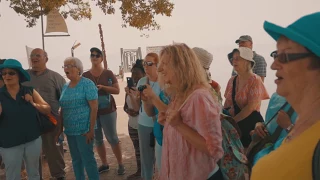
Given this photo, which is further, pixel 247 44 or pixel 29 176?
pixel 247 44

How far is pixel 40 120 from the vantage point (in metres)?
3.46

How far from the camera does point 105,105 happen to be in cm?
437

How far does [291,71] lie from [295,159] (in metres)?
0.28

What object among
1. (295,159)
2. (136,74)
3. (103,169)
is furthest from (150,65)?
(295,159)

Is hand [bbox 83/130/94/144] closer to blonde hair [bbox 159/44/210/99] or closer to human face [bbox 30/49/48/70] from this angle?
human face [bbox 30/49/48/70]

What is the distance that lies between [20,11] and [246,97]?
6.20 metres

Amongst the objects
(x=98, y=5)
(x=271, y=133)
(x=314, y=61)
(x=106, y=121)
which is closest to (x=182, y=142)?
(x=271, y=133)

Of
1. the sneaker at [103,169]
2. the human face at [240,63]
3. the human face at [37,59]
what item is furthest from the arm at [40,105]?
the human face at [240,63]

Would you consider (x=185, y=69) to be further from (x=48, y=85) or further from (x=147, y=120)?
(x=48, y=85)

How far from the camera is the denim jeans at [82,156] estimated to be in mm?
3660

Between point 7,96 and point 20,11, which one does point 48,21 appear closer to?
point 20,11

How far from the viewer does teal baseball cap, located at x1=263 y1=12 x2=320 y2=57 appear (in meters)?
0.86

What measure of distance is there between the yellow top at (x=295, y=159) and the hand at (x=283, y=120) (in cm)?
112

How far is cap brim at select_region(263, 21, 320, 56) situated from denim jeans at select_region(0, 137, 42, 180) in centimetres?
306
